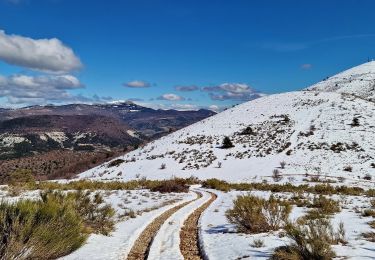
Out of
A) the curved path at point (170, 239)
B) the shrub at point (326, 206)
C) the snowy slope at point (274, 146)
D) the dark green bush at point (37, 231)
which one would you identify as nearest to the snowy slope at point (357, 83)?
the snowy slope at point (274, 146)

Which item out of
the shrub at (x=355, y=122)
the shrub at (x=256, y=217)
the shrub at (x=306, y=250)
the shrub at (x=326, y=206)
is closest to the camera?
the shrub at (x=306, y=250)

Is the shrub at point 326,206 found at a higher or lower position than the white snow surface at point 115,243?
higher

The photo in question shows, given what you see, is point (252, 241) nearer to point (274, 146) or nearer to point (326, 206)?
point (326, 206)

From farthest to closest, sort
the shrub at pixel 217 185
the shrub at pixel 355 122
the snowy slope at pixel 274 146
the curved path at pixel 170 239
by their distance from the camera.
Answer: the shrub at pixel 355 122 → the snowy slope at pixel 274 146 → the shrub at pixel 217 185 → the curved path at pixel 170 239

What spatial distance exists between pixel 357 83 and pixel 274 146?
68.2 meters

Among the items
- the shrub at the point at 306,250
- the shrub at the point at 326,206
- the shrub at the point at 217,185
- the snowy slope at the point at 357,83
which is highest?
the snowy slope at the point at 357,83

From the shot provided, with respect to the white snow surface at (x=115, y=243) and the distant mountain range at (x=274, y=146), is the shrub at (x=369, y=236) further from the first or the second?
the distant mountain range at (x=274, y=146)

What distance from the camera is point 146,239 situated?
550 inches

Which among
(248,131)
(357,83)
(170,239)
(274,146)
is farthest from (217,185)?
(357,83)

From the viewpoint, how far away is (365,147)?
55.6m

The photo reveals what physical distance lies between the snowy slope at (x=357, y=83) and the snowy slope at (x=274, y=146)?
21076 mm

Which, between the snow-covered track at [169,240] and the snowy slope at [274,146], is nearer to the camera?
the snow-covered track at [169,240]

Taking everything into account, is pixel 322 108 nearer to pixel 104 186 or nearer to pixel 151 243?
pixel 104 186

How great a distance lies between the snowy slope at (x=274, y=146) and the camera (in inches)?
2003
